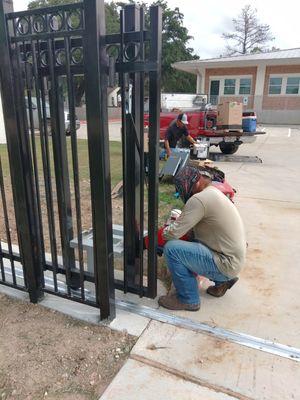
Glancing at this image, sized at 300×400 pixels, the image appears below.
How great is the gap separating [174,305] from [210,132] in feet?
27.5

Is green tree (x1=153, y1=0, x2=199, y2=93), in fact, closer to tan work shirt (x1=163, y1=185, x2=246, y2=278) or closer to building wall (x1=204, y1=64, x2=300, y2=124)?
building wall (x1=204, y1=64, x2=300, y2=124)

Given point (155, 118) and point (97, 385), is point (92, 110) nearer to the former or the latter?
point (155, 118)

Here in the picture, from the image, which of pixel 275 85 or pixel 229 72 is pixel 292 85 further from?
pixel 229 72

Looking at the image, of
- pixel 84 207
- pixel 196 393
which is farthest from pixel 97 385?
pixel 84 207

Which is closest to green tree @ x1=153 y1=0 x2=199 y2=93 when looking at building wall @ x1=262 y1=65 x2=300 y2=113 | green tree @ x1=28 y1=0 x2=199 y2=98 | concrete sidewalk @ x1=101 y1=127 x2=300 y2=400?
green tree @ x1=28 y1=0 x2=199 y2=98

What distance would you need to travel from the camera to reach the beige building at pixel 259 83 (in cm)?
2384

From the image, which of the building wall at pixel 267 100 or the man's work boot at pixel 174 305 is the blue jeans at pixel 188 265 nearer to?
the man's work boot at pixel 174 305

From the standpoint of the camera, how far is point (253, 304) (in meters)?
2.98

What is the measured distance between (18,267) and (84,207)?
2.15 metres

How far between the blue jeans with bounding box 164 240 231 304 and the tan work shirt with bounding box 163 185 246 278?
0.06 m

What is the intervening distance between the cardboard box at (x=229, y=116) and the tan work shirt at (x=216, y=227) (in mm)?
8146

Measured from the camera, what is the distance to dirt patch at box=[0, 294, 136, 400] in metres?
2.12

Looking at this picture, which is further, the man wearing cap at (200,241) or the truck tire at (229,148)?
the truck tire at (229,148)

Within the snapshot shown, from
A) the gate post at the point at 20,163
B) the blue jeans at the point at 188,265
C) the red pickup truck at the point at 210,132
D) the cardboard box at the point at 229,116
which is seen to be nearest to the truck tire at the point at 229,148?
the red pickup truck at the point at 210,132
